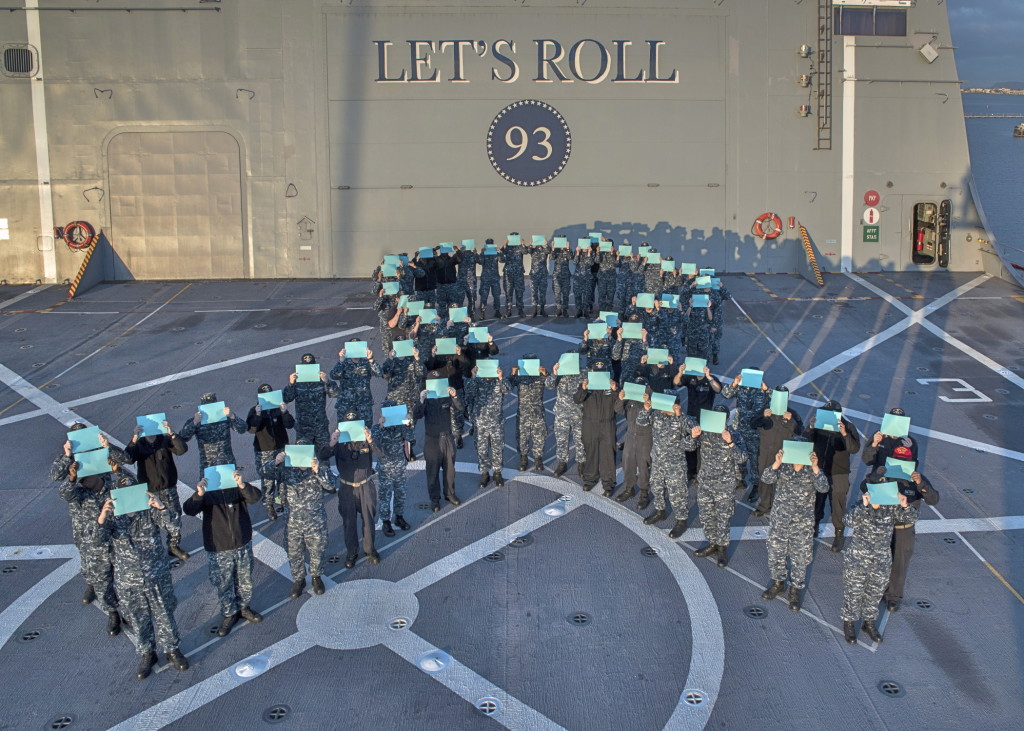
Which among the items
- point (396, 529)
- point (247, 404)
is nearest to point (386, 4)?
point (247, 404)

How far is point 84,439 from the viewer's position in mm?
9305

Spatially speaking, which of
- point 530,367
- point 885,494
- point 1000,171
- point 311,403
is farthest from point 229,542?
point 1000,171

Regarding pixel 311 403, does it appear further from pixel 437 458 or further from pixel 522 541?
pixel 522 541

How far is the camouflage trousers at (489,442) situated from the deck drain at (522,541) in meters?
1.58

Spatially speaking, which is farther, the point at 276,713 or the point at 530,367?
the point at 530,367

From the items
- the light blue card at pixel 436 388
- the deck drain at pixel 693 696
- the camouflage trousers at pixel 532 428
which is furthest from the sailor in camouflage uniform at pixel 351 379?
the deck drain at pixel 693 696

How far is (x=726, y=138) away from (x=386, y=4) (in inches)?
366

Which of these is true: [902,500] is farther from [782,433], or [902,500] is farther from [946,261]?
[946,261]

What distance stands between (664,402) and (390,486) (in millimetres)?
3278

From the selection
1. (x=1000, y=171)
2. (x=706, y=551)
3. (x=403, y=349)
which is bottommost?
(x=706, y=551)

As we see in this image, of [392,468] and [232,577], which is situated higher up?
→ [392,468]

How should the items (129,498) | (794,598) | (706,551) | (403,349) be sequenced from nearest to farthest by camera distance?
1. (129,498)
2. (794,598)
3. (706,551)
4. (403,349)

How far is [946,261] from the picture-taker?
24422 millimetres

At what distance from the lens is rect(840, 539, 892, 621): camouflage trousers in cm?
847
